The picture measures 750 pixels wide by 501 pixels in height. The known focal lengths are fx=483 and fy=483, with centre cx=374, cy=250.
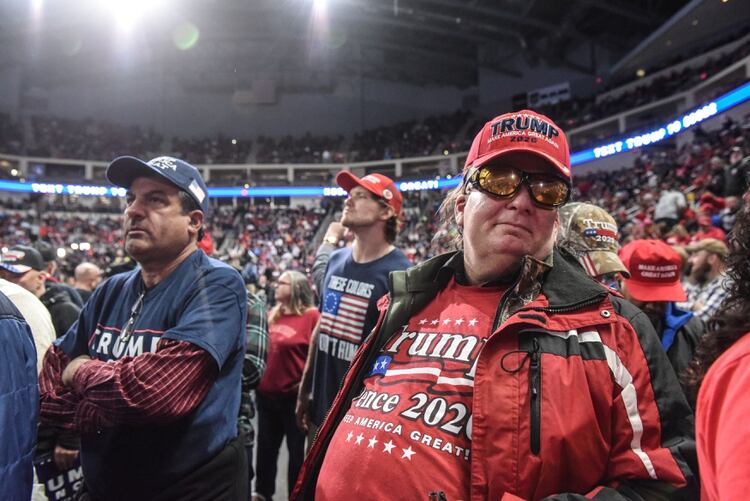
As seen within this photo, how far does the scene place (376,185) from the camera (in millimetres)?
3041

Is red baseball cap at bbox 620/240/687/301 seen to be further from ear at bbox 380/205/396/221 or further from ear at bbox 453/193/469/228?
ear at bbox 380/205/396/221

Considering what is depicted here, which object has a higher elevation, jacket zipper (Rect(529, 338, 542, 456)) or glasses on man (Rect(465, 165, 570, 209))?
glasses on man (Rect(465, 165, 570, 209))

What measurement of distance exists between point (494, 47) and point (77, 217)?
27587 millimetres

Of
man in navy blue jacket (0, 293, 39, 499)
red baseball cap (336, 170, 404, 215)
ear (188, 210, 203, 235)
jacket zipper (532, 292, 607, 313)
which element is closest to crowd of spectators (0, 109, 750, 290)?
red baseball cap (336, 170, 404, 215)

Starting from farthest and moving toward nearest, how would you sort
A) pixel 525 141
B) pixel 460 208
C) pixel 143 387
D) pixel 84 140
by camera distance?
pixel 84 140
pixel 460 208
pixel 143 387
pixel 525 141

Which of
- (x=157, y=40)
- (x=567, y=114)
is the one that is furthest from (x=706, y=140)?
(x=157, y=40)

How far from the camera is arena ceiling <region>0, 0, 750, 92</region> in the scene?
76.6 feet

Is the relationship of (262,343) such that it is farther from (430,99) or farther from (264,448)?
(430,99)

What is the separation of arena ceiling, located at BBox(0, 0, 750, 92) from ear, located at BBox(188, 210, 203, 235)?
897 inches

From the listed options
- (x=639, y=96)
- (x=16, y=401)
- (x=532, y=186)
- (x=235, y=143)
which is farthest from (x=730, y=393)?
(x=235, y=143)

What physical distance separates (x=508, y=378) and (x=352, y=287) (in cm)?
176

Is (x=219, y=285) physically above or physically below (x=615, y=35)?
below

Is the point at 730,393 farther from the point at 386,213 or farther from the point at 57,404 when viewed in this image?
the point at 386,213

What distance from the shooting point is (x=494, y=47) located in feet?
95.1
